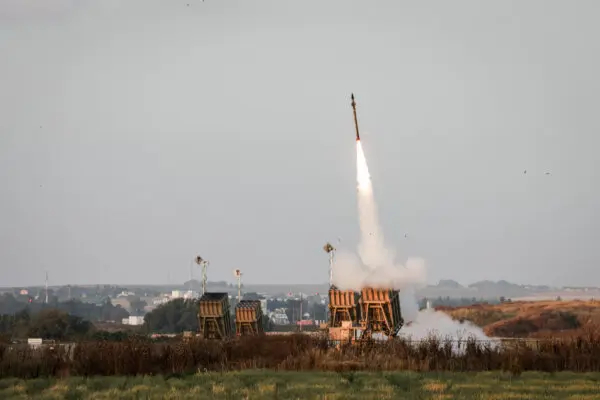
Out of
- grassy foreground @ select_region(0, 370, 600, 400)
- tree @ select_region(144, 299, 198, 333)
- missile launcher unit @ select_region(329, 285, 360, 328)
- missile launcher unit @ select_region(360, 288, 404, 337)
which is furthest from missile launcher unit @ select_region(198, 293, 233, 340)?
tree @ select_region(144, 299, 198, 333)

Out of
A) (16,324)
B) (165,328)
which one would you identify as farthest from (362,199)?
(165,328)

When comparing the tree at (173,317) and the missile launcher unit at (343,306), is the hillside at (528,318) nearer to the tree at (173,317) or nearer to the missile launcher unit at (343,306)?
the missile launcher unit at (343,306)

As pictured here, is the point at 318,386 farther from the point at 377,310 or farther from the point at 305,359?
the point at 377,310

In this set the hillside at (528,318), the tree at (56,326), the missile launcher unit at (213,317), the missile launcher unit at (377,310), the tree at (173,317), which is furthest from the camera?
the tree at (173,317)

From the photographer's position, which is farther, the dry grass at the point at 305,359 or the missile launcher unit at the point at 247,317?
the missile launcher unit at the point at 247,317

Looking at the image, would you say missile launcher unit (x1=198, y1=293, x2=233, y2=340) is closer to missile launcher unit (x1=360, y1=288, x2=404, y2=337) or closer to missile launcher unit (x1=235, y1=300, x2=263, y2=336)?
missile launcher unit (x1=235, y1=300, x2=263, y2=336)

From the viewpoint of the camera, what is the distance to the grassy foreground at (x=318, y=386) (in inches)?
981

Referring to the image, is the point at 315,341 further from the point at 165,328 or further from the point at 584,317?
the point at 165,328

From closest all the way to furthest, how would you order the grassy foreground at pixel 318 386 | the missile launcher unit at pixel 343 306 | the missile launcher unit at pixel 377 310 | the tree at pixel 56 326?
the grassy foreground at pixel 318 386, the missile launcher unit at pixel 377 310, the missile launcher unit at pixel 343 306, the tree at pixel 56 326

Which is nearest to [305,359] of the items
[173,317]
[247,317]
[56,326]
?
[247,317]

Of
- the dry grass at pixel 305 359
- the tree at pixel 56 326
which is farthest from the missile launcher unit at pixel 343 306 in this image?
the tree at pixel 56 326

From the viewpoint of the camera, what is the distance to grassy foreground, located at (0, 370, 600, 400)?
2491cm

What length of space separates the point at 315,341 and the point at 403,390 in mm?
12465

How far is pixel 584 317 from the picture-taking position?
79875 mm
